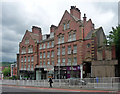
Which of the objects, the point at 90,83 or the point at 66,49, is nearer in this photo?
the point at 90,83

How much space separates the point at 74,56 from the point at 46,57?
38.1 ft

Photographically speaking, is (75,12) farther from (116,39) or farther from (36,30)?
(36,30)

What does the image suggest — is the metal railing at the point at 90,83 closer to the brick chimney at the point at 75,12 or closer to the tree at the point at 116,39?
the tree at the point at 116,39

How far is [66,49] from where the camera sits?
39062 mm

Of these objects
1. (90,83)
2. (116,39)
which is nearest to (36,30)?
(116,39)

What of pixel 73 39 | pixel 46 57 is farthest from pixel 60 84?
pixel 46 57

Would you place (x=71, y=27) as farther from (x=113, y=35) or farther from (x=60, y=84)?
(x=60, y=84)

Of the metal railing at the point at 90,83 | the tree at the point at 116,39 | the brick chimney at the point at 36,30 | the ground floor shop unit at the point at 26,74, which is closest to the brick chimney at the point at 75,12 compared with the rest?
the tree at the point at 116,39

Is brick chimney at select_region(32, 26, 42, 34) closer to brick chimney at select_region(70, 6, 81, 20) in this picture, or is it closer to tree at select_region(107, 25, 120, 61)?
brick chimney at select_region(70, 6, 81, 20)

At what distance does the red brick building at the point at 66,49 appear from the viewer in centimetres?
3516

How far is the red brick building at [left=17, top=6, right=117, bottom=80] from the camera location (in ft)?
115

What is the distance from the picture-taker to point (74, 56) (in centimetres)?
3709

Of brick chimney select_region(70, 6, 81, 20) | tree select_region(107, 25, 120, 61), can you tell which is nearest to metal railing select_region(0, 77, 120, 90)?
tree select_region(107, 25, 120, 61)

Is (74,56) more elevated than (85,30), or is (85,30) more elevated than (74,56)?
(85,30)
